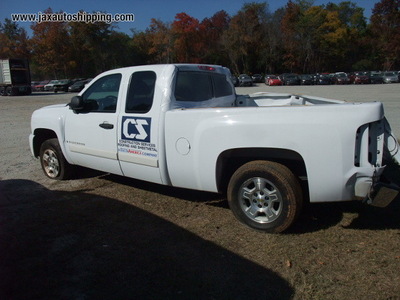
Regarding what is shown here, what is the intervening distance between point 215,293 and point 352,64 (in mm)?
83241

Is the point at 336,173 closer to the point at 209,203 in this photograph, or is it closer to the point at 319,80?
the point at 209,203

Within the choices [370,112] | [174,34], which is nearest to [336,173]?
[370,112]

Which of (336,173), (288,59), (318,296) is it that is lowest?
(318,296)

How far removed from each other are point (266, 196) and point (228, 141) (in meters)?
0.71

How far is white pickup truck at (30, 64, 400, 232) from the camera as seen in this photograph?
11.2 feet

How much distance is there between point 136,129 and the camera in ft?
14.9

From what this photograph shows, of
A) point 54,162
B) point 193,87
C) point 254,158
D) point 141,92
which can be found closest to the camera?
point 254,158

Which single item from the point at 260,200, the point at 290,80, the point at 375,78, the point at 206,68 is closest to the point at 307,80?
the point at 290,80

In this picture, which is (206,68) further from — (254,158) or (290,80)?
(290,80)

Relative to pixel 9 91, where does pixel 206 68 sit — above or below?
below

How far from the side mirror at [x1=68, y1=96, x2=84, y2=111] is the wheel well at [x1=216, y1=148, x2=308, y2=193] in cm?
236

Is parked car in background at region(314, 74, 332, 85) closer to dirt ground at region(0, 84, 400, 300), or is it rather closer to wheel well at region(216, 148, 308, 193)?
dirt ground at region(0, 84, 400, 300)

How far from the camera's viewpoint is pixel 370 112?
10.9 ft

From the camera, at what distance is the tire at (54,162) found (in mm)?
5879
